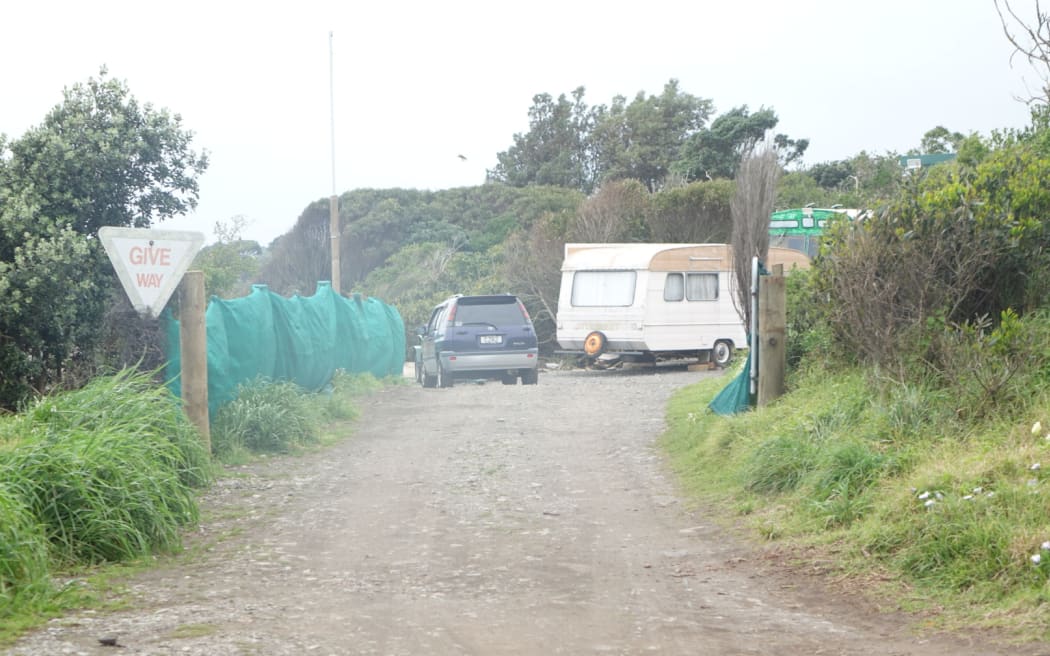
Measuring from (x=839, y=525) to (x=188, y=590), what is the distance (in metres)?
3.99

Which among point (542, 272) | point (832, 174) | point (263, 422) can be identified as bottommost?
point (263, 422)

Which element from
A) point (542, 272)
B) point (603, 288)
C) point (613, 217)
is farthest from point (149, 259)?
point (613, 217)

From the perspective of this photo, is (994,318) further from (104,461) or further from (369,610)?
(104,461)

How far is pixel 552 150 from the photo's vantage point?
63.5 m

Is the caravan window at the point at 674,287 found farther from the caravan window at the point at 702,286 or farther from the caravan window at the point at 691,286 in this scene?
the caravan window at the point at 702,286

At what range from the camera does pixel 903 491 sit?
7.17 meters

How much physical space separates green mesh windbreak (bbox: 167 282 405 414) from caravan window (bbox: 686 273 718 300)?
21.3 ft

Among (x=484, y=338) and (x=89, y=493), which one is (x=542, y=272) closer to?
(x=484, y=338)

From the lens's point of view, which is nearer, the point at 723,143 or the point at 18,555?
the point at 18,555

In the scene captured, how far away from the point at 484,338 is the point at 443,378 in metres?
1.19

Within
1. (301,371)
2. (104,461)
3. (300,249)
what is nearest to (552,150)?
(300,249)

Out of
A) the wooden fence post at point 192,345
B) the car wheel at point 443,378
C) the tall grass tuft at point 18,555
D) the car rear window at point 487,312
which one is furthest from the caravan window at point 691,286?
the tall grass tuft at point 18,555

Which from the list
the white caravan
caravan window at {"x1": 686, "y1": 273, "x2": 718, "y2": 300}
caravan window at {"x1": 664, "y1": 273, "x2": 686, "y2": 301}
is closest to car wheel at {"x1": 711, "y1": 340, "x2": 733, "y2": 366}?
the white caravan

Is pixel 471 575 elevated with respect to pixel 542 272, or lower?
lower
